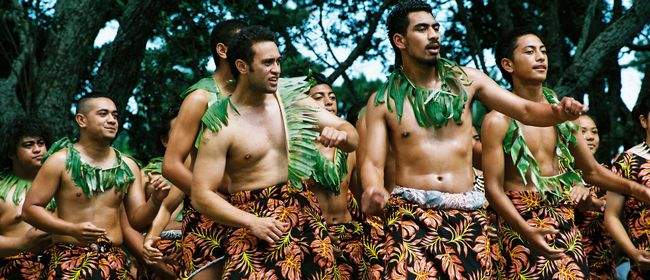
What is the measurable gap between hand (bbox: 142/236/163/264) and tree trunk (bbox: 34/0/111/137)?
412 centimetres

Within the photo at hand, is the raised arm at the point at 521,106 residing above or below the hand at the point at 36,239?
above

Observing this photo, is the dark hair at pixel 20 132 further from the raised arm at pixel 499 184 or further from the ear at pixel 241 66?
the raised arm at pixel 499 184

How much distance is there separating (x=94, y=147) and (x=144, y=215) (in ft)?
2.04

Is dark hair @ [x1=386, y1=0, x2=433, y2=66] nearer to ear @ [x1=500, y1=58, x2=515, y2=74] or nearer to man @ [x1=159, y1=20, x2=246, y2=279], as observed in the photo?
ear @ [x1=500, y1=58, x2=515, y2=74]

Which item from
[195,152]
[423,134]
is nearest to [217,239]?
[195,152]

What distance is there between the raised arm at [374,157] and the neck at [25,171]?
3178mm

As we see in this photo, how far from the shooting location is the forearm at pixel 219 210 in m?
5.93

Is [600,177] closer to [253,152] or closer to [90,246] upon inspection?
[253,152]

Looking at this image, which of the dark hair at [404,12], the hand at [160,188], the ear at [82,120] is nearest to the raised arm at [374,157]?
the dark hair at [404,12]

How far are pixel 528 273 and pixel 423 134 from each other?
1045 mm

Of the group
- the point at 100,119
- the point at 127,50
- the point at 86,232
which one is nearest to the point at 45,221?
the point at 86,232

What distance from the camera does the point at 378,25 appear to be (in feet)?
43.5

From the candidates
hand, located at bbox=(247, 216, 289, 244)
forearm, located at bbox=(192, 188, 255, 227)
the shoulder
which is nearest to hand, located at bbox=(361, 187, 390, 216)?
hand, located at bbox=(247, 216, 289, 244)

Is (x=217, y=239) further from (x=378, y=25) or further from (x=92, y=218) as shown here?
(x=378, y=25)
